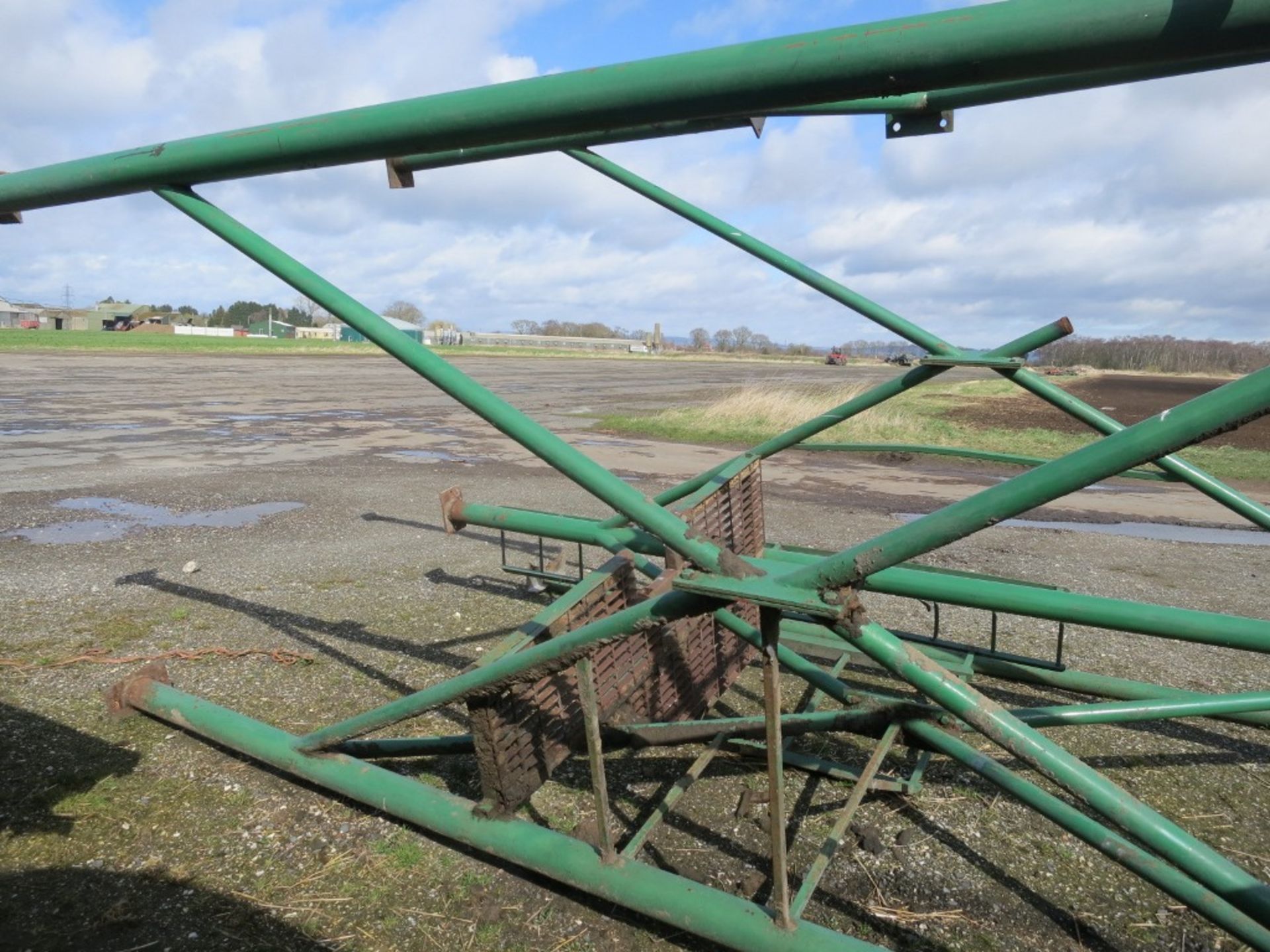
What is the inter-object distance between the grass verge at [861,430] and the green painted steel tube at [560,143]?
11536mm

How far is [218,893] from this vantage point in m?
2.66

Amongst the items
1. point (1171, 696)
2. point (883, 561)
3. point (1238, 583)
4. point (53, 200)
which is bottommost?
point (1238, 583)

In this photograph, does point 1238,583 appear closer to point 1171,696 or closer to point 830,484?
point 1171,696

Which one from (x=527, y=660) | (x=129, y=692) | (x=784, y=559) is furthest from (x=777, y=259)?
(x=129, y=692)

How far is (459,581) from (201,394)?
789 inches

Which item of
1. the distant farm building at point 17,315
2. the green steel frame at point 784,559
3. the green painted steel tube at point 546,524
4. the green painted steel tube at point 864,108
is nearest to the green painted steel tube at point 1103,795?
the green steel frame at point 784,559

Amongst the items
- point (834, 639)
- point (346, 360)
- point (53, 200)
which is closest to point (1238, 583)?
point (834, 639)

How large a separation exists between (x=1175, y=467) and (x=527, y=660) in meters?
2.70

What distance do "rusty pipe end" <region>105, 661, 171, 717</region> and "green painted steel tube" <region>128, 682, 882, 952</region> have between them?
0.21m

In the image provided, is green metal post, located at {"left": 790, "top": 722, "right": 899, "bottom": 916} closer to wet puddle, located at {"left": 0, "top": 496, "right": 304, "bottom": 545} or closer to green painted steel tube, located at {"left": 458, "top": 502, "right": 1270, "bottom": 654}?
green painted steel tube, located at {"left": 458, "top": 502, "right": 1270, "bottom": 654}

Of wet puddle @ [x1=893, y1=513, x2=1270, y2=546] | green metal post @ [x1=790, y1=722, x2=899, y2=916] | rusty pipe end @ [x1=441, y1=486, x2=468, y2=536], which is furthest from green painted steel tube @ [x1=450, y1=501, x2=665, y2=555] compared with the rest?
wet puddle @ [x1=893, y1=513, x2=1270, y2=546]

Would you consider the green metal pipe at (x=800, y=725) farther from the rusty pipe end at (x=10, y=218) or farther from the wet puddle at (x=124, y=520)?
the wet puddle at (x=124, y=520)

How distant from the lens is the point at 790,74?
1.27 m

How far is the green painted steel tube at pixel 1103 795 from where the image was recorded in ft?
5.81
